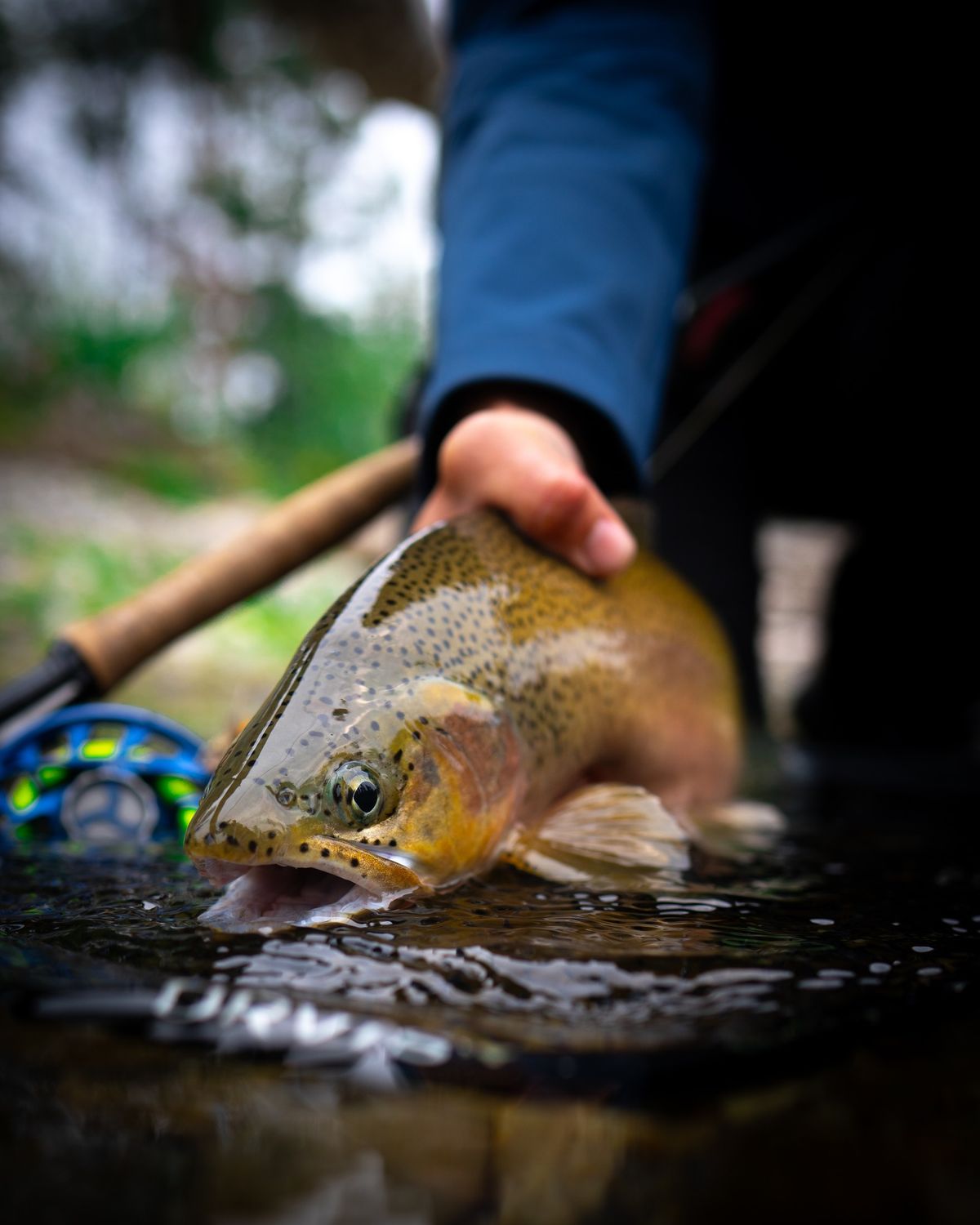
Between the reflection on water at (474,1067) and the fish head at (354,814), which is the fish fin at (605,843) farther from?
the reflection on water at (474,1067)

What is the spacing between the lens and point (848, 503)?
3.91m

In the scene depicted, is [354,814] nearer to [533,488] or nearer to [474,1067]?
[474,1067]

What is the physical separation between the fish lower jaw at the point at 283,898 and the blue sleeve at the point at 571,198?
41.6 inches

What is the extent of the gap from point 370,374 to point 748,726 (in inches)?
379

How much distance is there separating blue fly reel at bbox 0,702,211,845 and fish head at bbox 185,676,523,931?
42cm

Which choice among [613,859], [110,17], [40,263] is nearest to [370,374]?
[40,263]

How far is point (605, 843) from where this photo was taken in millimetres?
1310

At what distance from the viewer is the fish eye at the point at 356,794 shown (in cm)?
107

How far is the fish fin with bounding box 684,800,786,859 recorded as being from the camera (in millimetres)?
1625

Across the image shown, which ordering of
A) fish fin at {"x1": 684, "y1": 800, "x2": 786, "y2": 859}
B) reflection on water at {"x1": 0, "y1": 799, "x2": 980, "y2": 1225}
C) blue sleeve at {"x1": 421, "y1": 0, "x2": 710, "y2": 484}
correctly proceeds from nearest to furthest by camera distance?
reflection on water at {"x1": 0, "y1": 799, "x2": 980, "y2": 1225} < fish fin at {"x1": 684, "y1": 800, "x2": 786, "y2": 859} < blue sleeve at {"x1": 421, "y1": 0, "x2": 710, "y2": 484}

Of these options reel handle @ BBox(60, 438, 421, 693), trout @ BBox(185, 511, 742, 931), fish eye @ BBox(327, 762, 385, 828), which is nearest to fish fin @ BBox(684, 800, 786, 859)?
trout @ BBox(185, 511, 742, 931)

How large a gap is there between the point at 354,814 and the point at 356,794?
22mm

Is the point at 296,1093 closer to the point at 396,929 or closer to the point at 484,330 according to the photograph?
the point at 396,929

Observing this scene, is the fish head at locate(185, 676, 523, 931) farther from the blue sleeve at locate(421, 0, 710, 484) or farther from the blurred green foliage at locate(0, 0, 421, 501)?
the blurred green foliage at locate(0, 0, 421, 501)
